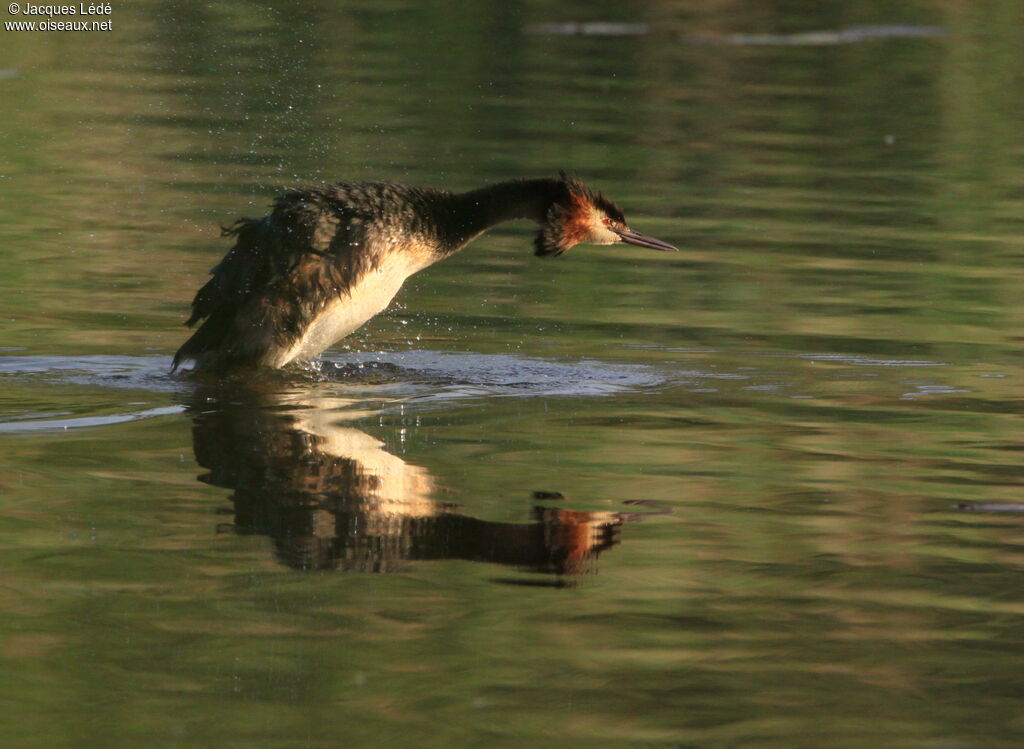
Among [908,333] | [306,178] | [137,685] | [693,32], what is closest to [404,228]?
[908,333]

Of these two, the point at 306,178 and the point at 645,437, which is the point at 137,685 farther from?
the point at 306,178

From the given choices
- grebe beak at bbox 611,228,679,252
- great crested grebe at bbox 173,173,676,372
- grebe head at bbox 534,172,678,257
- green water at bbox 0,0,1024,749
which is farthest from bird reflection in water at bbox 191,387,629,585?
grebe beak at bbox 611,228,679,252

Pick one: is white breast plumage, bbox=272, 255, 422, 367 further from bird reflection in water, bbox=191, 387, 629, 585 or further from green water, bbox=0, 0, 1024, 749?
bird reflection in water, bbox=191, 387, 629, 585

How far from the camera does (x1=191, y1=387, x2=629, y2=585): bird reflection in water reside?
19.5 feet

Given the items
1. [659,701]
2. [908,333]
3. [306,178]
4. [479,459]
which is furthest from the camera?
[306,178]

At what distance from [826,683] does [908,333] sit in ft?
17.8

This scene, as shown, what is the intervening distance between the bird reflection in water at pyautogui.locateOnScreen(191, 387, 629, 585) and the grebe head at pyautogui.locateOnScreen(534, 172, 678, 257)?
218cm

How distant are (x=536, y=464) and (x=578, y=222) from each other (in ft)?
8.65

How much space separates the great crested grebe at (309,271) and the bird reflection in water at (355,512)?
3.42 ft

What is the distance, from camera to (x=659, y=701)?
478 cm

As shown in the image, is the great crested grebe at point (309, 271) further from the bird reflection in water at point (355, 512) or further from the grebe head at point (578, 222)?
the bird reflection in water at point (355, 512)

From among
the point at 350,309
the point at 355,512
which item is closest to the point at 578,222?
the point at 350,309

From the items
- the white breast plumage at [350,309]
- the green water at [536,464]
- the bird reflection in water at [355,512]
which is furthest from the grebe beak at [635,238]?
the bird reflection in water at [355,512]

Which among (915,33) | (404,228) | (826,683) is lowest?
(826,683)
